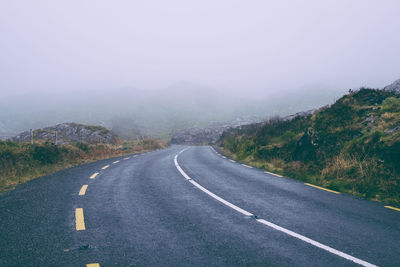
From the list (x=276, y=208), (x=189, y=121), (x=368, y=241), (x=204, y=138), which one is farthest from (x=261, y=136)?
(x=189, y=121)

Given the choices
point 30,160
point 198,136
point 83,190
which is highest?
point 30,160

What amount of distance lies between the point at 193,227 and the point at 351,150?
7857mm

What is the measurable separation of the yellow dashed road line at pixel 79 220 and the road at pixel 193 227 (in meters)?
0.02

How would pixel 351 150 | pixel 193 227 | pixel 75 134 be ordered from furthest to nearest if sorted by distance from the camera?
pixel 75 134
pixel 351 150
pixel 193 227

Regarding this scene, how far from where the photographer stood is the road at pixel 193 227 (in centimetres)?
390

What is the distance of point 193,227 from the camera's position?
5.20 meters

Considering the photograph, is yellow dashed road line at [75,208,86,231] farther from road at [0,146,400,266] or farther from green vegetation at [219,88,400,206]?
green vegetation at [219,88,400,206]

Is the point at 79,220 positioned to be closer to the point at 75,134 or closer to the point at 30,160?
the point at 30,160

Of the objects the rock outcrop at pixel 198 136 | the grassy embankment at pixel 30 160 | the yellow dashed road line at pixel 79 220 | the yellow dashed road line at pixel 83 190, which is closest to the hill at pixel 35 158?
the grassy embankment at pixel 30 160

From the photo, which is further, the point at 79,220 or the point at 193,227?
the point at 79,220

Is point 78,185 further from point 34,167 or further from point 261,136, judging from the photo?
point 261,136

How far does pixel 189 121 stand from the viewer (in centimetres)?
12356

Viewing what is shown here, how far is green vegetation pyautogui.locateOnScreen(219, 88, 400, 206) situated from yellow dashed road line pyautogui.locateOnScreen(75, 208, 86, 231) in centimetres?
753

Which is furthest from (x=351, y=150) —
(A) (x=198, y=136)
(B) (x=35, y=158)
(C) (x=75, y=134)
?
(A) (x=198, y=136)
